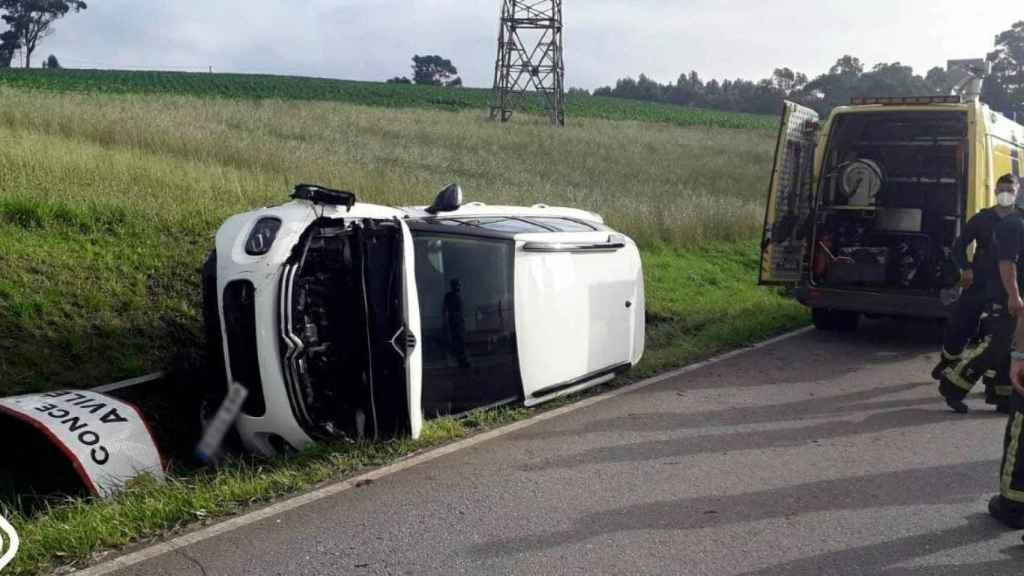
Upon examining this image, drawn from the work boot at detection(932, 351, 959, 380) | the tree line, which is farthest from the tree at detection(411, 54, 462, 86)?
the work boot at detection(932, 351, 959, 380)

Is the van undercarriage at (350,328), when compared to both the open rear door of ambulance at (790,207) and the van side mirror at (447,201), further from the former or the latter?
the open rear door of ambulance at (790,207)

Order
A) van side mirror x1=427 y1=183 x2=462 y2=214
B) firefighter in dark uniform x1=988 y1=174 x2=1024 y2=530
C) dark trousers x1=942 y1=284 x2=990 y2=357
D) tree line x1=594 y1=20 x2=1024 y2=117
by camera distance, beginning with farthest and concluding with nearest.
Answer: tree line x1=594 y1=20 x2=1024 y2=117 < dark trousers x1=942 y1=284 x2=990 y2=357 < van side mirror x1=427 y1=183 x2=462 y2=214 < firefighter in dark uniform x1=988 y1=174 x2=1024 y2=530

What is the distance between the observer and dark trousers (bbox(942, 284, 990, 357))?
23.1 feet

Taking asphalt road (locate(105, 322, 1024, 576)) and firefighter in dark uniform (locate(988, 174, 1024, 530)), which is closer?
asphalt road (locate(105, 322, 1024, 576))

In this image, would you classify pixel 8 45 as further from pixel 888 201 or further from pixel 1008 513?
pixel 1008 513

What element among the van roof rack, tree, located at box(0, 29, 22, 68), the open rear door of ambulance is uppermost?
tree, located at box(0, 29, 22, 68)

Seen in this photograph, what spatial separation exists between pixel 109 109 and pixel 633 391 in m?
11.9

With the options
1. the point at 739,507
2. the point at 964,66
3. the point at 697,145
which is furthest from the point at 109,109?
the point at 697,145

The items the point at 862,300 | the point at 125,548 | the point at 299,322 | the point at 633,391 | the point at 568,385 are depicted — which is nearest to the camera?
the point at 125,548

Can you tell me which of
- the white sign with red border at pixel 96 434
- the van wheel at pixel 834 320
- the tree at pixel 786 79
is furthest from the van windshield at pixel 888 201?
the tree at pixel 786 79

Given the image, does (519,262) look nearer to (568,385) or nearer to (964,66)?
(568,385)

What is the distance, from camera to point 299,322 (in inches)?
198

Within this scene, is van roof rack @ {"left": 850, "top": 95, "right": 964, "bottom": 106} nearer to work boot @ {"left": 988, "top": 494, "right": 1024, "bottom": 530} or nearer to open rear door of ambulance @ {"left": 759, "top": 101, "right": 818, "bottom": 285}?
open rear door of ambulance @ {"left": 759, "top": 101, "right": 818, "bottom": 285}

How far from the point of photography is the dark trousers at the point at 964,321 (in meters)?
7.03
